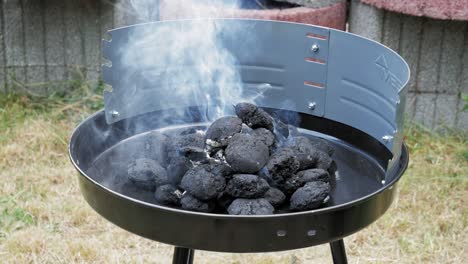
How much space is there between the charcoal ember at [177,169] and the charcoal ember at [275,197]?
0.71 feet

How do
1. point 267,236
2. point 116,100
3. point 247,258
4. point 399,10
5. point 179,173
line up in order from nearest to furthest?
point 267,236 < point 179,173 < point 116,100 < point 247,258 < point 399,10

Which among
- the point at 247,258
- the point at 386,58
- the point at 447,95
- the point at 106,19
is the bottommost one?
the point at 247,258

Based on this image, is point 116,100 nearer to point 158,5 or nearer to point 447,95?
point 158,5

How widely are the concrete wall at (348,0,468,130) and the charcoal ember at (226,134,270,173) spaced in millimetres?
1872

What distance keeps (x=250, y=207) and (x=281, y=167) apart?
0.59 ft

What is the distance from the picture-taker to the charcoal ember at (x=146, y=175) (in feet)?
5.60

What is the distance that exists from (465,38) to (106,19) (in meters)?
1.78

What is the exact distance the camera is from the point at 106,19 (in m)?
3.62

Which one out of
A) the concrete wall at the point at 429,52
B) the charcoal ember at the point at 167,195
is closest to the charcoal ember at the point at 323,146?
the charcoal ember at the point at 167,195

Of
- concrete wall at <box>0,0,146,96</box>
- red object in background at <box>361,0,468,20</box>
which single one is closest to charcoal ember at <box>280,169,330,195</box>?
red object in background at <box>361,0,468,20</box>

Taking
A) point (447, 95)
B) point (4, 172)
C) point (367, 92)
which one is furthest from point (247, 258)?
point (447, 95)

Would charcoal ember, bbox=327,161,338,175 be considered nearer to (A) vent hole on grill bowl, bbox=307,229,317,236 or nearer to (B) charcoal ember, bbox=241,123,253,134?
(B) charcoal ember, bbox=241,123,253,134

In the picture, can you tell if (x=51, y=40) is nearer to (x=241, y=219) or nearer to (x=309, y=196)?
(x=309, y=196)

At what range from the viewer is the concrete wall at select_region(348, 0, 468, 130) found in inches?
133
